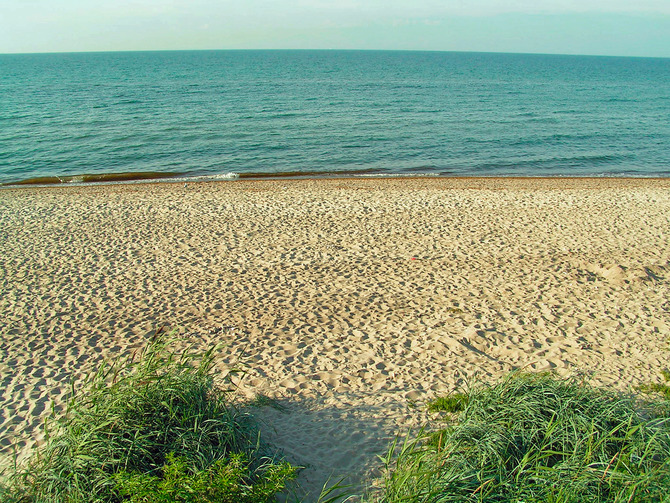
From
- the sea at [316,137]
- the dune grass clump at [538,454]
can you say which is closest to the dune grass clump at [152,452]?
the dune grass clump at [538,454]

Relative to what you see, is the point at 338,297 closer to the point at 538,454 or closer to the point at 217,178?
the point at 538,454

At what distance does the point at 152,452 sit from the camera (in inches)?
164

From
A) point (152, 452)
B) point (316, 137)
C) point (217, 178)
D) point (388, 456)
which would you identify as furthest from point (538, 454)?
point (316, 137)

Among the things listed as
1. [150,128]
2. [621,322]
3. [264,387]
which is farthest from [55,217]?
[150,128]

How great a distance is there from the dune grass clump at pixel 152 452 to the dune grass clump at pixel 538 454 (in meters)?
1.23

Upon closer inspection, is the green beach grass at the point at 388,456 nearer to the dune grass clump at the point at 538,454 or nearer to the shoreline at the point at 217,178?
the dune grass clump at the point at 538,454

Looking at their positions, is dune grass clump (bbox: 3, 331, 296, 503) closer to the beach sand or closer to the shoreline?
the beach sand

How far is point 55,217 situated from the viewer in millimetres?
13422

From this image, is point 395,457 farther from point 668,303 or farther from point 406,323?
point 668,303

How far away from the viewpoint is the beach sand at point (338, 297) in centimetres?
607

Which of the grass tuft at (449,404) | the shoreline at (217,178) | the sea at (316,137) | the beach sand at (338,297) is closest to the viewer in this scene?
the grass tuft at (449,404)

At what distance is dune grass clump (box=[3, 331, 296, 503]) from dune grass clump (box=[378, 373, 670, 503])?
1226 mm

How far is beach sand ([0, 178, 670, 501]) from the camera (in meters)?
6.07

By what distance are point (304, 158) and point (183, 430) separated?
1996cm
